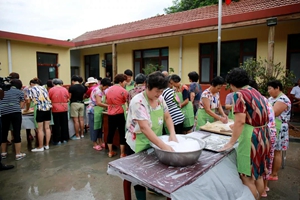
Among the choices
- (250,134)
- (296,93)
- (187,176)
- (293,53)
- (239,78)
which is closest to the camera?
(187,176)

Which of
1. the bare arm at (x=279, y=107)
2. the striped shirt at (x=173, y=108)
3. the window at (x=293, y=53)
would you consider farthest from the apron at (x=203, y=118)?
the window at (x=293, y=53)

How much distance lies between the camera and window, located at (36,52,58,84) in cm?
1005

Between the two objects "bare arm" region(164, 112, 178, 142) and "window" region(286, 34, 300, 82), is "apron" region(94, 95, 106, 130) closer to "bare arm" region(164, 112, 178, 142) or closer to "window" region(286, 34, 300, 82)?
"bare arm" region(164, 112, 178, 142)

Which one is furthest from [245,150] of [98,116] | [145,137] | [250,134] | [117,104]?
[98,116]

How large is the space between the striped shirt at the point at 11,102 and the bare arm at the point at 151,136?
3136 millimetres

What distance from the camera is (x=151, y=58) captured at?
34.1 ft

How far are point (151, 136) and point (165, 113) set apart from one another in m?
0.44

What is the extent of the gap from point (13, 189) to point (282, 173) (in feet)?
13.2

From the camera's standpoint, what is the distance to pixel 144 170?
1.61 meters

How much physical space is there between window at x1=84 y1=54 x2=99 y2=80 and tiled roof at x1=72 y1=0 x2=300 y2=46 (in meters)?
1.64

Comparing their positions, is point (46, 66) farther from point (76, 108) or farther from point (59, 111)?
point (59, 111)

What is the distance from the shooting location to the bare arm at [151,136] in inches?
67.0

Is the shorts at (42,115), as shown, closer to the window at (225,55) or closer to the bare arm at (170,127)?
the bare arm at (170,127)

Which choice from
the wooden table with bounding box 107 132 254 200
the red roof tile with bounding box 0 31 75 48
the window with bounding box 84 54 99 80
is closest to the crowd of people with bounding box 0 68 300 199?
the wooden table with bounding box 107 132 254 200
